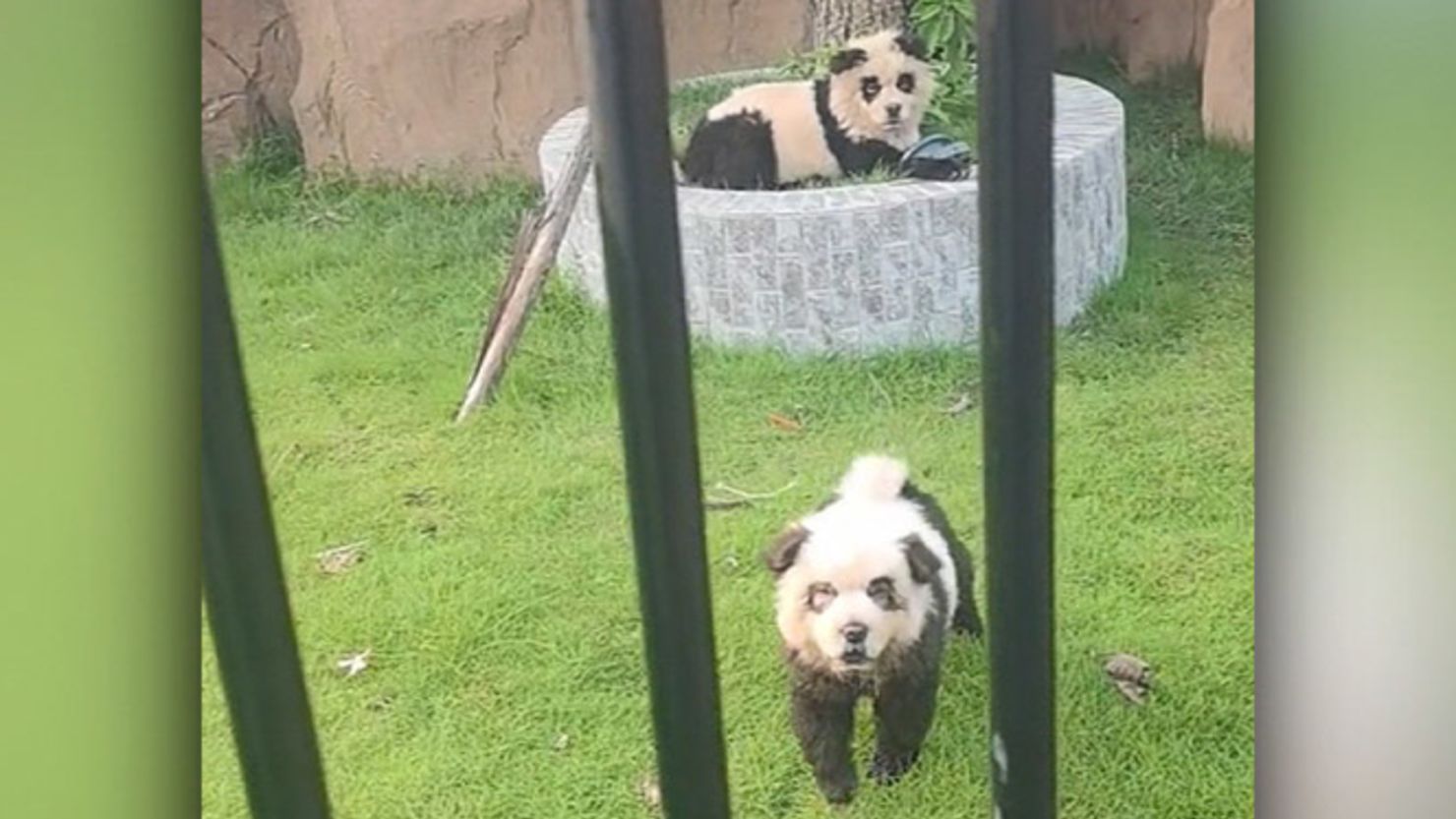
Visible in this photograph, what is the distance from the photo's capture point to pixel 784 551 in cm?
136

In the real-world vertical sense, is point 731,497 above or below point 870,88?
below

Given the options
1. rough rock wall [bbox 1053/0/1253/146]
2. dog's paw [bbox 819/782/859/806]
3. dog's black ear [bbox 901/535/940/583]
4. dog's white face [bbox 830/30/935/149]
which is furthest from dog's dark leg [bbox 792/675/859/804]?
rough rock wall [bbox 1053/0/1253/146]

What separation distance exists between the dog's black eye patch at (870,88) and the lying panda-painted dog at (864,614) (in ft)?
0.92

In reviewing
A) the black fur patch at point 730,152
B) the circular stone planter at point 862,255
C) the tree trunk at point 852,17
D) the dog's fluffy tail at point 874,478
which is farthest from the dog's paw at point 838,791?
the tree trunk at point 852,17

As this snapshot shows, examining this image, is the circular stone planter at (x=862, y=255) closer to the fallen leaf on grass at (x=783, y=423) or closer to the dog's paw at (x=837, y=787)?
the fallen leaf on grass at (x=783, y=423)

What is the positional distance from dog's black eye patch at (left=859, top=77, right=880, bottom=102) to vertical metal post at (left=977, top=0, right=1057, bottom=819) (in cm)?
8

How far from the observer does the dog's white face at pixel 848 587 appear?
1359 mm

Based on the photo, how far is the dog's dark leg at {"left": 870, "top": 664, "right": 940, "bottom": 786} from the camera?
1.36 metres

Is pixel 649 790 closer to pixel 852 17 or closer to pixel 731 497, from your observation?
pixel 731 497

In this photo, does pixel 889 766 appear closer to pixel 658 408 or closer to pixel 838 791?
pixel 838 791

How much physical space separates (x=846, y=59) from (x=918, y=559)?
1.28ft

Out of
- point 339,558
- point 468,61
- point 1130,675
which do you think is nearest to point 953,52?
point 468,61

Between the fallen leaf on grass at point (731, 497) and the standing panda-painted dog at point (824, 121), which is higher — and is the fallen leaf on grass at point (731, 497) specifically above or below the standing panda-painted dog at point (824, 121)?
below

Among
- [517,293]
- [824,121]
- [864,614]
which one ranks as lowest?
[864,614]
